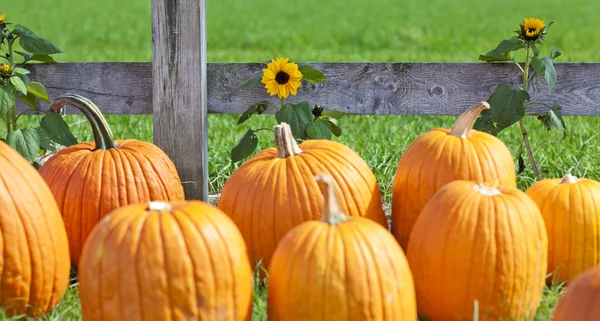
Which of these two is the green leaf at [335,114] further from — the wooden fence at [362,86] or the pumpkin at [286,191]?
the pumpkin at [286,191]

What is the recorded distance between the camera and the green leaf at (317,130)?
12.8 feet

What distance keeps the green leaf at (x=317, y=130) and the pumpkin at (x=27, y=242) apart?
4.64ft

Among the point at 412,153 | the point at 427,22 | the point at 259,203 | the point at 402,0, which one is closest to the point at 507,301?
the point at 412,153

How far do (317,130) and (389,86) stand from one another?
501mm

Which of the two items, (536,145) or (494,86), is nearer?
(494,86)

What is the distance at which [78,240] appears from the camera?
11.2ft

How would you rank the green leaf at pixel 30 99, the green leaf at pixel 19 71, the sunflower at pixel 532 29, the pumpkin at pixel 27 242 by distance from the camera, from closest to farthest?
1. the pumpkin at pixel 27 242
2. the green leaf at pixel 19 71
3. the sunflower at pixel 532 29
4. the green leaf at pixel 30 99

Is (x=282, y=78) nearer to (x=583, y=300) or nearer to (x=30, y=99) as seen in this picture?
(x=30, y=99)

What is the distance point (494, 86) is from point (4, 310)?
262 centimetres

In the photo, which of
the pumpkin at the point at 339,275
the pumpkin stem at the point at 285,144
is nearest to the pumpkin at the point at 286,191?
the pumpkin stem at the point at 285,144

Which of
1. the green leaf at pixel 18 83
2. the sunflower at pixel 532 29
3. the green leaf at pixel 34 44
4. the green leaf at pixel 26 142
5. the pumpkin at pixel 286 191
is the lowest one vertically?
the pumpkin at pixel 286 191

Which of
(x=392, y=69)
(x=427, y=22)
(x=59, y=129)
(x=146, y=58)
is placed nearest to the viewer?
(x=59, y=129)

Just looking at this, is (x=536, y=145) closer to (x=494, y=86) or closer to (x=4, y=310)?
(x=494, y=86)

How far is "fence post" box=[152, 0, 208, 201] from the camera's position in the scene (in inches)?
147
